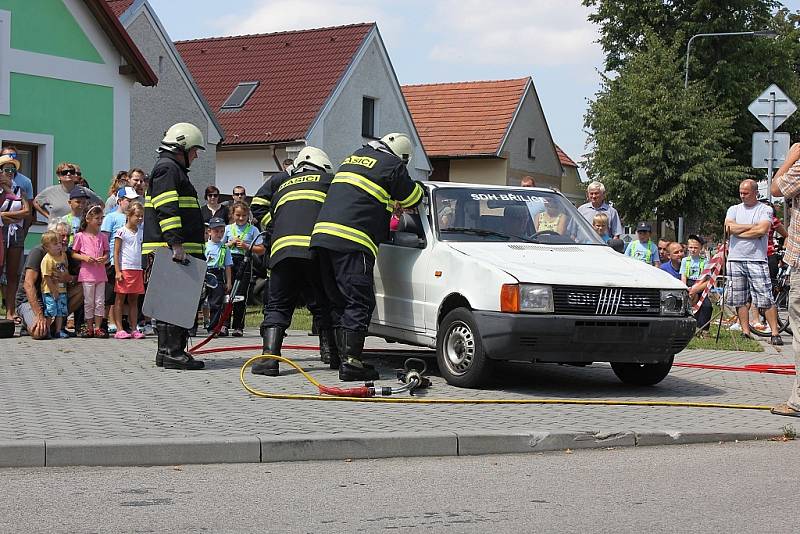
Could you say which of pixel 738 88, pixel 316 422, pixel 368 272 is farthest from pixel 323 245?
pixel 738 88

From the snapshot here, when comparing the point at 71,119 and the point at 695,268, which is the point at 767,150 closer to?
the point at 695,268

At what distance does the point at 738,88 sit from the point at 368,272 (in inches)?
1571

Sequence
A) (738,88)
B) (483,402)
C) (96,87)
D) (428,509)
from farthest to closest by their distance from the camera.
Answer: (738,88) → (96,87) → (483,402) → (428,509)

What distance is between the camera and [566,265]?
9703 mm

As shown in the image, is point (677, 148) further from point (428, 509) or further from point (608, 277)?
point (428, 509)

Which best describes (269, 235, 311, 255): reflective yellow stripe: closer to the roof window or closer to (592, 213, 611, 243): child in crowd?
(592, 213, 611, 243): child in crowd

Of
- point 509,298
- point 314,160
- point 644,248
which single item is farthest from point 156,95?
point 509,298

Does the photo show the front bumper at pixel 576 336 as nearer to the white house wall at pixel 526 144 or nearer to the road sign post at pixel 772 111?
the road sign post at pixel 772 111

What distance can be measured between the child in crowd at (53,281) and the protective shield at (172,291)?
305 centimetres

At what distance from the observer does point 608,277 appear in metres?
9.56

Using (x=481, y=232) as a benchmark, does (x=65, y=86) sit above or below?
above

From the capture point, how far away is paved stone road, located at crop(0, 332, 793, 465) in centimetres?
753

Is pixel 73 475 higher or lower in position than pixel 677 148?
lower

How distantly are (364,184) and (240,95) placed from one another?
29375 mm
